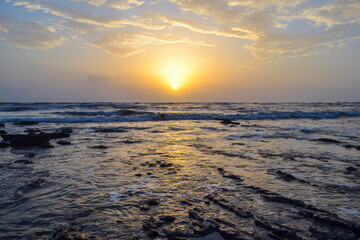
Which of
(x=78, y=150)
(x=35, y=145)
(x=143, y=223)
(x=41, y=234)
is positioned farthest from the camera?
(x=35, y=145)

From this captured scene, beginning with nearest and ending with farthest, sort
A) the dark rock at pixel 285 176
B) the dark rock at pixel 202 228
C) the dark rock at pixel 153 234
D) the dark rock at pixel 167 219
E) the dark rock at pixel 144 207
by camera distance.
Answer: the dark rock at pixel 153 234, the dark rock at pixel 202 228, the dark rock at pixel 167 219, the dark rock at pixel 144 207, the dark rock at pixel 285 176

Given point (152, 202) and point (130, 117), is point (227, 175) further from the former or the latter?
point (130, 117)

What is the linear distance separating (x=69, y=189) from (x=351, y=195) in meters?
6.83

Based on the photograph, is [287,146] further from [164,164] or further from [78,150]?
[78,150]

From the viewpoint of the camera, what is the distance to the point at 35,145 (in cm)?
1184

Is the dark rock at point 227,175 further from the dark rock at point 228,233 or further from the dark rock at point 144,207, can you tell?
the dark rock at point 144,207

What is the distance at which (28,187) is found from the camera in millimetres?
5781

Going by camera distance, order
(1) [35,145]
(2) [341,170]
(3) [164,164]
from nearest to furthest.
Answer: (2) [341,170] → (3) [164,164] → (1) [35,145]

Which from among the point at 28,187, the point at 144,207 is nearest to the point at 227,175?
the point at 144,207

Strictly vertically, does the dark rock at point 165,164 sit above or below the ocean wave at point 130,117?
below

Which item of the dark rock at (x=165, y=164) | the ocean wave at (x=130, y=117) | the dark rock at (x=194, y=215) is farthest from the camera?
the ocean wave at (x=130, y=117)

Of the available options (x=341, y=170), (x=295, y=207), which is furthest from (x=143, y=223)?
(x=341, y=170)

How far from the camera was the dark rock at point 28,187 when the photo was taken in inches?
210

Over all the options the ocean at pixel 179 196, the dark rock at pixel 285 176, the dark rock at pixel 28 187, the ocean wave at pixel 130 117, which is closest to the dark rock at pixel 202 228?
the ocean at pixel 179 196
